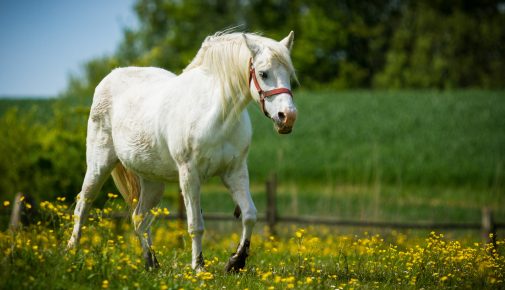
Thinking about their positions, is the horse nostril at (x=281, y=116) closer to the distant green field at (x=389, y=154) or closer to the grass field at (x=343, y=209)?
the grass field at (x=343, y=209)

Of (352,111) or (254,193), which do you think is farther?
(352,111)

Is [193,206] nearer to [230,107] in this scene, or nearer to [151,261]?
[151,261]

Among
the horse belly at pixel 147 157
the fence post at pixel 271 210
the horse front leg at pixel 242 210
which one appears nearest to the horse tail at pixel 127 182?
the horse belly at pixel 147 157

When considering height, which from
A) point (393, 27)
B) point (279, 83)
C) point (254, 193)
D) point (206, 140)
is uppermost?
point (393, 27)

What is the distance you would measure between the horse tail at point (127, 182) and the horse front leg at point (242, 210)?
5.42 feet

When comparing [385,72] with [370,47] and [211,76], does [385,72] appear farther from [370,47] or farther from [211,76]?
[211,76]

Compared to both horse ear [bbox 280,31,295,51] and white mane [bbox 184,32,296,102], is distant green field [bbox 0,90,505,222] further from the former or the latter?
horse ear [bbox 280,31,295,51]

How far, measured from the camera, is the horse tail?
7.70 metres

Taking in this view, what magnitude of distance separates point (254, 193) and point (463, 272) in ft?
56.0

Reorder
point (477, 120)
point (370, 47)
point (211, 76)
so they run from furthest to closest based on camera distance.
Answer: point (370, 47) < point (477, 120) < point (211, 76)

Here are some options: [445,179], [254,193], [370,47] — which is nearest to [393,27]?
[370,47]

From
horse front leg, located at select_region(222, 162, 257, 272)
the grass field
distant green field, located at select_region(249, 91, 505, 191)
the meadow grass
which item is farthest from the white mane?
distant green field, located at select_region(249, 91, 505, 191)

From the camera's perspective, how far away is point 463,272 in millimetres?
6141

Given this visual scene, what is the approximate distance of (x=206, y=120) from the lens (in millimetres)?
6340
